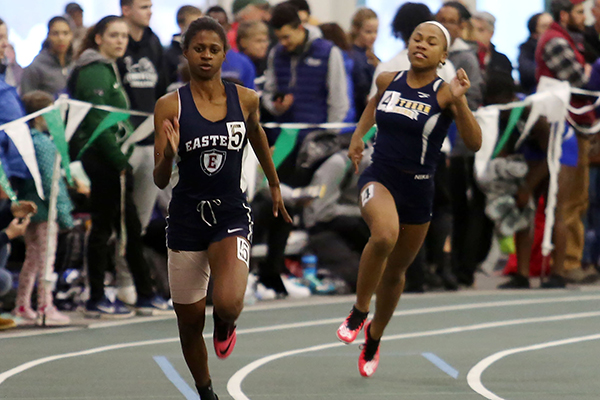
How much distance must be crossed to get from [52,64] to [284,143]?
2.66 m

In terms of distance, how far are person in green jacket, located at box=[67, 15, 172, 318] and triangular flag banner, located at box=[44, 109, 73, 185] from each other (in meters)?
0.30

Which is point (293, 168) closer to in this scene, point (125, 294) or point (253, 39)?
point (253, 39)

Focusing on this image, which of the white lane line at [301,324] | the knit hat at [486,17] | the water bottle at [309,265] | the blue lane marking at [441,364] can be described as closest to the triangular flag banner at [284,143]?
the water bottle at [309,265]

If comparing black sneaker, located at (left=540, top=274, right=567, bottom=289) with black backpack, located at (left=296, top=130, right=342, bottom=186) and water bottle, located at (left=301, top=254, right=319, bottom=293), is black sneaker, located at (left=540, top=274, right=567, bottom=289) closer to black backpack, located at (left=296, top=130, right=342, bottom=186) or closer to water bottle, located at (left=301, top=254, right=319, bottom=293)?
water bottle, located at (left=301, top=254, right=319, bottom=293)

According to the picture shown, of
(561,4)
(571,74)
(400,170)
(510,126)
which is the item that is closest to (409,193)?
(400,170)

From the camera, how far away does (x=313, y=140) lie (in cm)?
1279

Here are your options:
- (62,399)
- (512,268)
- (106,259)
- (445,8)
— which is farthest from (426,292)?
(62,399)

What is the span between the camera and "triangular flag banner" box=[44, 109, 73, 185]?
1047 cm

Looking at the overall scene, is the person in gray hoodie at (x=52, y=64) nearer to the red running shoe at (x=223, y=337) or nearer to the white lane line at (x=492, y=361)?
the white lane line at (x=492, y=361)

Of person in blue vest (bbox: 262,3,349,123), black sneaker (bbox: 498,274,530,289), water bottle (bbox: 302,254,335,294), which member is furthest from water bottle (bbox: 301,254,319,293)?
black sneaker (bbox: 498,274,530,289)

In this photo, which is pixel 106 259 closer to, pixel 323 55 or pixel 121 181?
pixel 121 181

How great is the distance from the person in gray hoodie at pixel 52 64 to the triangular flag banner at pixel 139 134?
78.2 inches

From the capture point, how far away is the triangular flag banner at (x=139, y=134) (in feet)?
36.7

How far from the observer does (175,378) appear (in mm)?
7906
